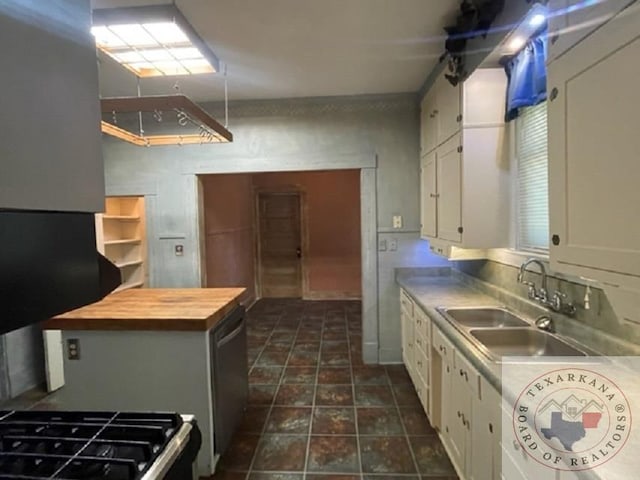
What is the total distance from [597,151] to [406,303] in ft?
7.82

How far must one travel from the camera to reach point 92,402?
7.06ft

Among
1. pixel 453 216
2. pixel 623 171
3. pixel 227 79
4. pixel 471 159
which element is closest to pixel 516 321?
pixel 453 216

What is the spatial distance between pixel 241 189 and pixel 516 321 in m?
5.09

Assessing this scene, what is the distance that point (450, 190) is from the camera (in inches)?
104

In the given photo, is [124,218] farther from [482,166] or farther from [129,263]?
[482,166]

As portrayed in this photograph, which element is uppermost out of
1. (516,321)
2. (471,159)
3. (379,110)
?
(379,110)

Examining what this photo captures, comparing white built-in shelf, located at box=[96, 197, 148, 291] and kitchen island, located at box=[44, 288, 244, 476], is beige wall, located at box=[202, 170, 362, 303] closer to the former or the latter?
white built-in shelf, located at box=[96, 197, 148, 291]

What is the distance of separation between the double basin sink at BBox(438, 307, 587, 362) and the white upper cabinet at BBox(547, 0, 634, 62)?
1.21 meters

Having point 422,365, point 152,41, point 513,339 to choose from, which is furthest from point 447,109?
point 152,41

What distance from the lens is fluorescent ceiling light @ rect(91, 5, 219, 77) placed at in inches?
78.9

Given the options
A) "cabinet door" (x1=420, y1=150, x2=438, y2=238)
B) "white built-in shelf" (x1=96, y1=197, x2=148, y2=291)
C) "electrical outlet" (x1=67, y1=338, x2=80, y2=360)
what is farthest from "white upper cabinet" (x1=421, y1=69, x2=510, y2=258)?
"white built-in shelf" (x1=96, y1=197, x2=148, y2=291)

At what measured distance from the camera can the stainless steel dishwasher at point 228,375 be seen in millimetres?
2189

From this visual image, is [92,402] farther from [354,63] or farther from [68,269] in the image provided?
[354,63]

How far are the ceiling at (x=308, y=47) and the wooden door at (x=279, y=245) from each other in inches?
137
